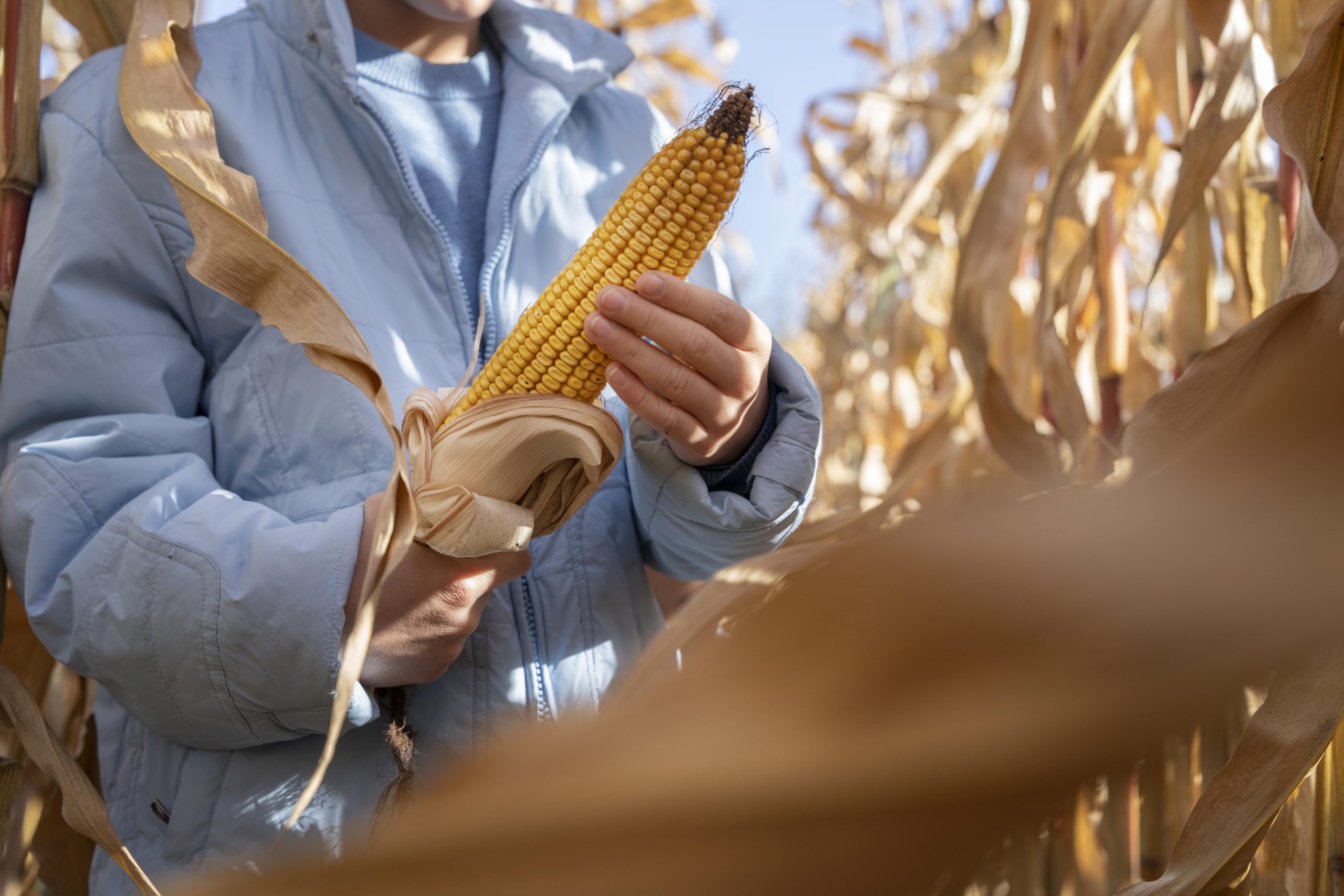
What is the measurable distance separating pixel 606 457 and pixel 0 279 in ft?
1.71

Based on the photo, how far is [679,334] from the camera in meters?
0.60

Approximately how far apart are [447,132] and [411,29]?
0.33 feet

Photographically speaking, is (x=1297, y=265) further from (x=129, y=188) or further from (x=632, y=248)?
(x=129, y=188)

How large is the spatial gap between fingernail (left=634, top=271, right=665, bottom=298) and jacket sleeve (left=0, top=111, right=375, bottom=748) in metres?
0.25

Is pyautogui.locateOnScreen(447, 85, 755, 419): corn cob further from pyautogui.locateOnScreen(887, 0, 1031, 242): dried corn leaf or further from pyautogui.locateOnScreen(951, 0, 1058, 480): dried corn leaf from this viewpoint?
pyautogui.locateOnScreen(887, 0, 1031, 242): dried corn leaf

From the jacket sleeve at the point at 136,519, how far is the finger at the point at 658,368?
0.70ft

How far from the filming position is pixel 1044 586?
224mm

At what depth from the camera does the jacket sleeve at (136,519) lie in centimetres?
60

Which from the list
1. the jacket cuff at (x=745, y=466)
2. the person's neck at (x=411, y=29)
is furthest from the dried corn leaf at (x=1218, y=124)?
the person's neck at (x=411, y=29)

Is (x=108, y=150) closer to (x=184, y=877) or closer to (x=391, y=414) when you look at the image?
(x=391, y=414)

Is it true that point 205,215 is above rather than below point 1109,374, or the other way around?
above

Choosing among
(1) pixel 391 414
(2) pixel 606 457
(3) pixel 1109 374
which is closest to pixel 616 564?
(2) pixel 606 457

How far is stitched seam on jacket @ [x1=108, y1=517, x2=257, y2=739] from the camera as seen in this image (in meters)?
0.60

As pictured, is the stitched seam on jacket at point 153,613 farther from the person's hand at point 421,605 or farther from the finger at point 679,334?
the finger at point 679,334
